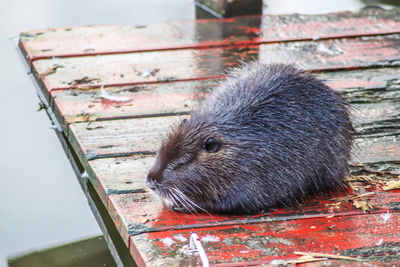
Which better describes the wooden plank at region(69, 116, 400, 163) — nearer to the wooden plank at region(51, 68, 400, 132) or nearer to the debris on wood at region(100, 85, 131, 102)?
the wooden plank at region(51, 68, 400, 132)

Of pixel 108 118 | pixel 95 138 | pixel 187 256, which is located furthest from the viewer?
pixel 108 118

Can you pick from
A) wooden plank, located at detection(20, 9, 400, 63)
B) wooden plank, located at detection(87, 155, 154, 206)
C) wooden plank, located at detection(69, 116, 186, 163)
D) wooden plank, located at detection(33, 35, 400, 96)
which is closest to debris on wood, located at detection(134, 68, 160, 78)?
wooden plank, located at detection(33, 35, 400, 96)

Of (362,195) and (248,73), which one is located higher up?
(248,73)

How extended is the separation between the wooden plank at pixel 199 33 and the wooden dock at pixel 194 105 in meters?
0.01

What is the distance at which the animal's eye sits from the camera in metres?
2.94

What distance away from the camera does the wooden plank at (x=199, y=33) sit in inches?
196

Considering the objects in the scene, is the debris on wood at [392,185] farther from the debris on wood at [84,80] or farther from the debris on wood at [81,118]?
the debris on wood at [84,80]

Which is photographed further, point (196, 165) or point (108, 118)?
point (108, 118)

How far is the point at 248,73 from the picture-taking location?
10.8 feet

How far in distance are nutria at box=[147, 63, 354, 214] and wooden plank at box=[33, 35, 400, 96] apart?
1384 millimetres

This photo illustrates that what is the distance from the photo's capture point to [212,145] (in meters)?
2.95

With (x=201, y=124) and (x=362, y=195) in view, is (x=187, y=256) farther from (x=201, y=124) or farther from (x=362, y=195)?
(x=362, y=195)

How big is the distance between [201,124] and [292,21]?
9.52 ft

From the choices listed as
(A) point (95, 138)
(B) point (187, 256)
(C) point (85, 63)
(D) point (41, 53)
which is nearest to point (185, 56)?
(C) point (85, 63)
